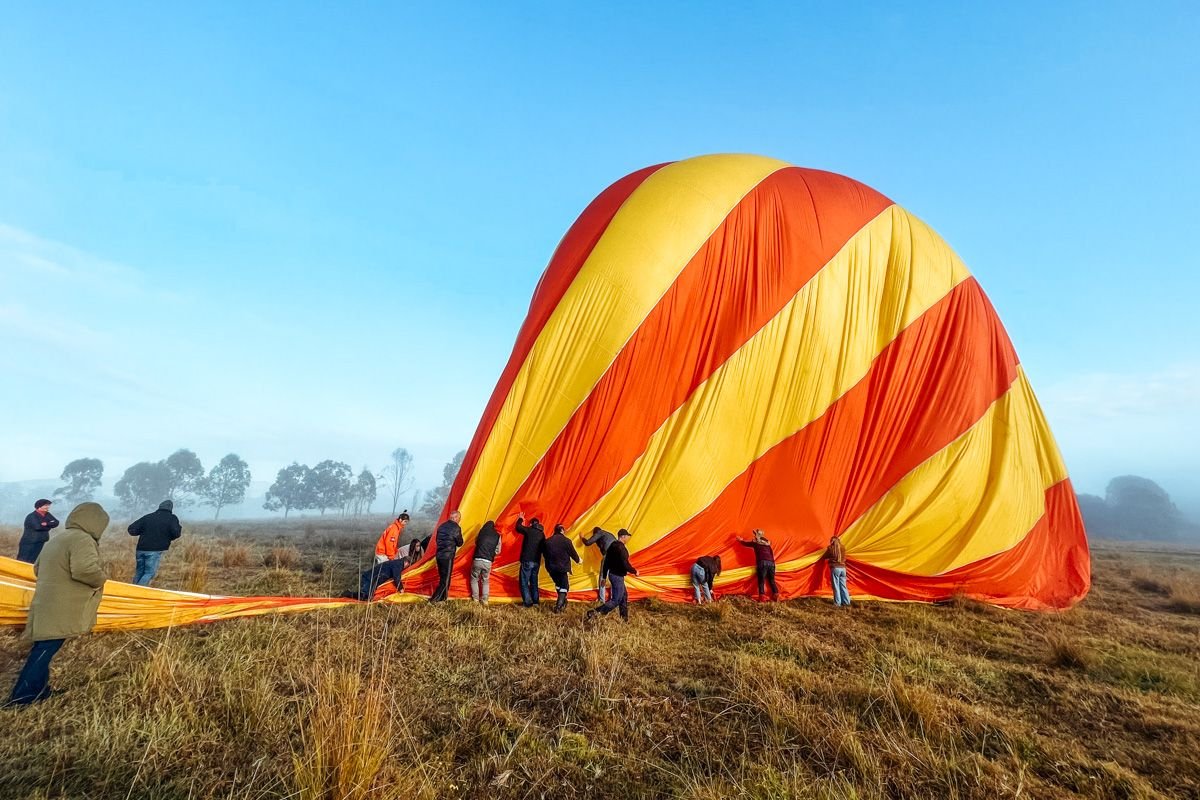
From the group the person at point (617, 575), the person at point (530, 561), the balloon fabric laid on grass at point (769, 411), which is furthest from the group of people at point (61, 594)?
the person at point (617, 575)

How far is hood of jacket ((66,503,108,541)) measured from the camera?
5008mm

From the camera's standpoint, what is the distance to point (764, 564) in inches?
374

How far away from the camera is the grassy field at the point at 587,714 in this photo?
3311 millimetres

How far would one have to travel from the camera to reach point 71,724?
400 cm

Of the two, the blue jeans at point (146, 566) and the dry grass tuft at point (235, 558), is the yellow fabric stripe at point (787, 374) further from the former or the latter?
the dry grass tuft at point (235, 558)

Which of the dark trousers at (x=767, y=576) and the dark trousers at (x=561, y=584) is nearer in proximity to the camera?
the dark trousers at (x=561, y=584)

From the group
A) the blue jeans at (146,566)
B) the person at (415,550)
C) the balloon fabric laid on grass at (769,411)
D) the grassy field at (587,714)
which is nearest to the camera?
the grassy field at (587,714)

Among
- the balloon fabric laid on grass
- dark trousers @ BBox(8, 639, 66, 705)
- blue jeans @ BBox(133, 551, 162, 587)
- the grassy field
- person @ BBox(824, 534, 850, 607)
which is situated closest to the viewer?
the grassy field

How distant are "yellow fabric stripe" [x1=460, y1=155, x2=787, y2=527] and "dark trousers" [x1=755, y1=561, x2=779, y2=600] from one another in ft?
13.3

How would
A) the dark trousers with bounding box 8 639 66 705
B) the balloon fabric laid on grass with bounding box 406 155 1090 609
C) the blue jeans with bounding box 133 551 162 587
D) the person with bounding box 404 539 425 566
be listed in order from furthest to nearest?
the person with bounding box 404 539 425 566 → the balloon fabric laid on grass with bounding box 406 155 1090 609 → the blue jeans with bounding box 133 551 162 587 → the dark trousers with bounding box 8 639 66 705

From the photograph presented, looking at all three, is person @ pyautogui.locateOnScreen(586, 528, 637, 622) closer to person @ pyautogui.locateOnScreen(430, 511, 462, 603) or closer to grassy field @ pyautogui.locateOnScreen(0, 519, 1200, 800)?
grassy field @ pyautogui.locateOnScreen(0, 519, 1200, 800)

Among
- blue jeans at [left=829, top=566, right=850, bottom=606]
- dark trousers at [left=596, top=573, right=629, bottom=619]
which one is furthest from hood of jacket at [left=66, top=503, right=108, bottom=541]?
blue jeans at [left=829, top=566, right=850, bottom=606]

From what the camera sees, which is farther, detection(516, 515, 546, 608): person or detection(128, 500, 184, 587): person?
detection(128, 500, 184, 587): person

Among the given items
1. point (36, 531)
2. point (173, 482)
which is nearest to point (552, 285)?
point (36, 531)
